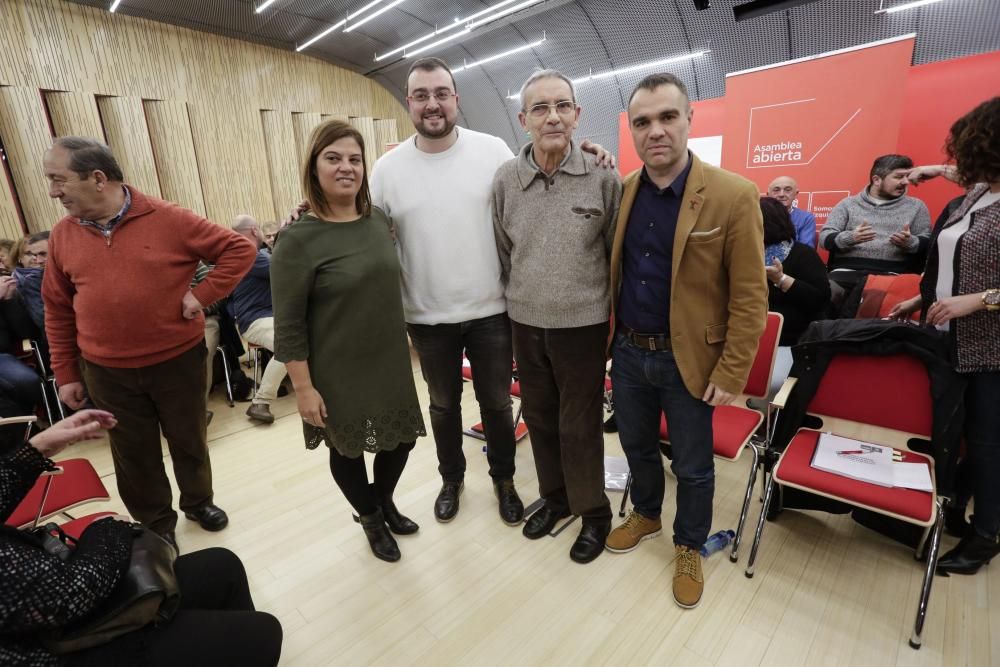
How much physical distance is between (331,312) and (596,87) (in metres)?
10.4

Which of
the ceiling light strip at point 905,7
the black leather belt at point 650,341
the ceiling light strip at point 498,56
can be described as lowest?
the black leather belt at point 650,341

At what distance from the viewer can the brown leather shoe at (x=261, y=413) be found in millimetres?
3840

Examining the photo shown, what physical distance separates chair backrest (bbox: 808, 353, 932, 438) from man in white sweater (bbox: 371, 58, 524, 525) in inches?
57.9

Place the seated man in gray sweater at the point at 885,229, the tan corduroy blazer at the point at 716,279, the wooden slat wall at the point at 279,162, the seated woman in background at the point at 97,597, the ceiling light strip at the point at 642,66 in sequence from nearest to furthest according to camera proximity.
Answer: the seated woman in background at the point at 97,597 → the tan corduroy blazer at the point at 716,279 → the seated man in gray sweater at the point at 885,229 → the ceiling light strip at the point at 642,66 → the wooden slat wall at the point at 279,162

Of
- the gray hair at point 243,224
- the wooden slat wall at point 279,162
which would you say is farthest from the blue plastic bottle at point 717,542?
the wooden slat wall at point 279,162

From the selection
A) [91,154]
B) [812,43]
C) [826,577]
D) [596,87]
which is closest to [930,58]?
[812,43]

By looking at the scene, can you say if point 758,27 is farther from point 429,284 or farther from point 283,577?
point 283,577

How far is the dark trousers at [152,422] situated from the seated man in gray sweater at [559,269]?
59.2 inches

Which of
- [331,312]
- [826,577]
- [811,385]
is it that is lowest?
[826,577]

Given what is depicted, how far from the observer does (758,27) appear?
7.83 m

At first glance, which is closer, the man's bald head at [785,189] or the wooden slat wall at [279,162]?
the man's bald head at [785,189]

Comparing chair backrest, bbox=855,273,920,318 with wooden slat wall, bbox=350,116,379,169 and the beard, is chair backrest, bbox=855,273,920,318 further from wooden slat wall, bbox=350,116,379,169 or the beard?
wooden slat wall, bbox=350,116,379,169

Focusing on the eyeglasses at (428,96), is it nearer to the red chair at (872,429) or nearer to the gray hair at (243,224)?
the red chair at (872,429)

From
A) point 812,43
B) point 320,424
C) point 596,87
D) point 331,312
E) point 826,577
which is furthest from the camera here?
point 596,87
